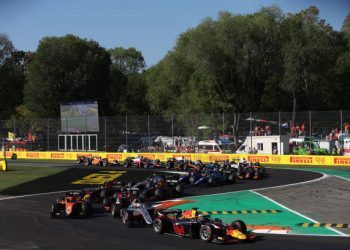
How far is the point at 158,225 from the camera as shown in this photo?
14.6 metres

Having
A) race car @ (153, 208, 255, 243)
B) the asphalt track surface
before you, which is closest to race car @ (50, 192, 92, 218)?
Result: the asphalt track surface

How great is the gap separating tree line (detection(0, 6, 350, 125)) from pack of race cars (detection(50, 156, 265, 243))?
56.7 feet

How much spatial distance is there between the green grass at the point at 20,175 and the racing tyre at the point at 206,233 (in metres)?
15.8

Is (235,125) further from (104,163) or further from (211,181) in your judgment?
(211,181)

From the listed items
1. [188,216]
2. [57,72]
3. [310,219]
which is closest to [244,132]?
[310,219]

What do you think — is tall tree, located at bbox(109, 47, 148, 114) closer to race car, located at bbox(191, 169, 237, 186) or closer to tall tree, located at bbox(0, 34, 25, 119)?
tall tree, located at bbox(0, 34, 25, 119)

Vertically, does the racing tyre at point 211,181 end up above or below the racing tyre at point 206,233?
above

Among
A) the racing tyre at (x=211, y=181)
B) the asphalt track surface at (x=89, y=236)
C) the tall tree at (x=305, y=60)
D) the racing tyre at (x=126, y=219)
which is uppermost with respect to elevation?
the tall tree at (x=305, y=60)

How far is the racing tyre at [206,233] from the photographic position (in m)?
13.2

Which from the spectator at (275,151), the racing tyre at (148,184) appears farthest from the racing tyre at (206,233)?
the spectator at (275,151)

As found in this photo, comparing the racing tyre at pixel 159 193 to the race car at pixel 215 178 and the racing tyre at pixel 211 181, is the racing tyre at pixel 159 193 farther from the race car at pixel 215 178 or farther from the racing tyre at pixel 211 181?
the racing tyre at pixel 211 181

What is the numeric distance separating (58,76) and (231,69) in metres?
27.4

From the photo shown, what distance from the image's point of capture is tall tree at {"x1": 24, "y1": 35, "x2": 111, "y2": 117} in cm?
7443

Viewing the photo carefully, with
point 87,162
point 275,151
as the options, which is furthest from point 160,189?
point 275,151
